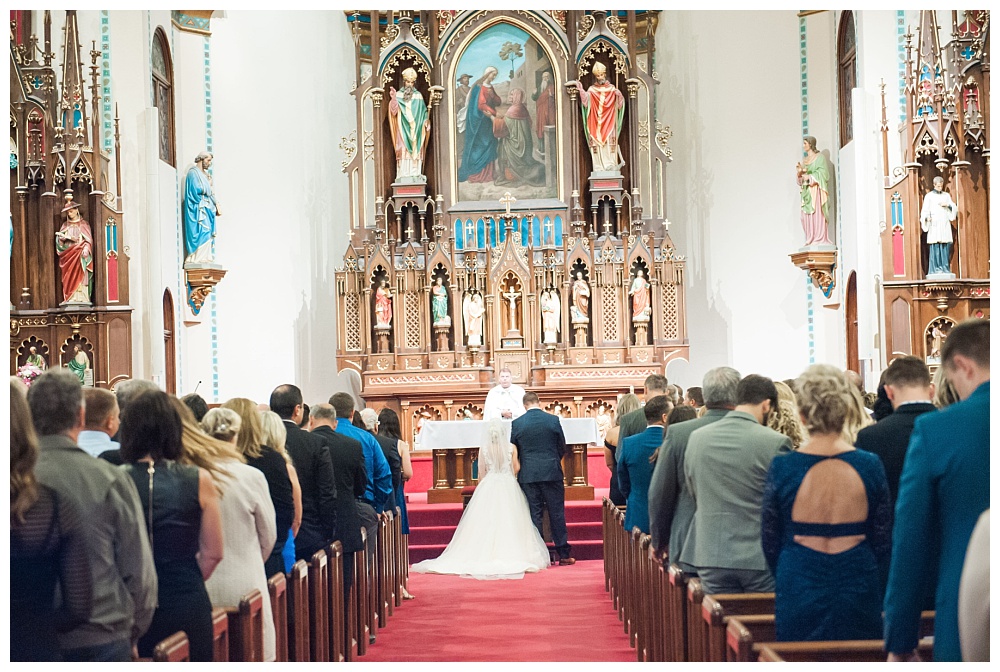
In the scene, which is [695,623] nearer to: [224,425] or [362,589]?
[224,425]

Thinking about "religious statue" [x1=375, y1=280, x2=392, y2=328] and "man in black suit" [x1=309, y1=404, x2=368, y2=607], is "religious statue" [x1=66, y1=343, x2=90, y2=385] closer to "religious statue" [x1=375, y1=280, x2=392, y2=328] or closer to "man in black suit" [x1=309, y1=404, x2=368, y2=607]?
"religious statue" [x1=375, y1=280, x2=392, y2=328]

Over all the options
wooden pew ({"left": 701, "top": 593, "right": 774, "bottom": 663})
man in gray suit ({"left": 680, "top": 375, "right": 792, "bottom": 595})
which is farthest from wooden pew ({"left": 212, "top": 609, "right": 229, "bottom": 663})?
man in gray suit ({"left": 680, "top": 375, "right": 792, "bottom": 595})

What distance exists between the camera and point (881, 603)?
3.96 meters

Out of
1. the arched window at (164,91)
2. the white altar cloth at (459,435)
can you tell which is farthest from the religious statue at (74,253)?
the white altar cloth at (459,435)

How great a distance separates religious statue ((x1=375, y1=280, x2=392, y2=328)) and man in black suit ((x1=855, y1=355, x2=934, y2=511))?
11.1 m

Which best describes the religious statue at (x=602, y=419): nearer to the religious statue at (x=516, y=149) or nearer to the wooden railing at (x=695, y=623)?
the religious statue at (x=516, y=149)

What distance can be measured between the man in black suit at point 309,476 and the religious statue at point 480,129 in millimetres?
10442

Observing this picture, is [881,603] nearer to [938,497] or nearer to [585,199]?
[938,497]

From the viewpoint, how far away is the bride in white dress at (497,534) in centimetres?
984

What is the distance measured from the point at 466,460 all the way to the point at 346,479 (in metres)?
5.35

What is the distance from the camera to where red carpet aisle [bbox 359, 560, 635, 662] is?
6848 millimetres

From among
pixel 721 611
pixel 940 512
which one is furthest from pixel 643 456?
pixel 940 512

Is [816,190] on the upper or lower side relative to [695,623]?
upper

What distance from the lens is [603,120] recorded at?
52.1ft
